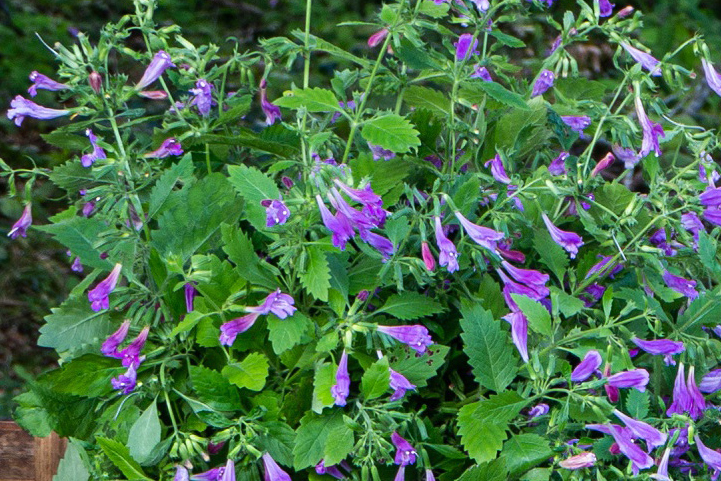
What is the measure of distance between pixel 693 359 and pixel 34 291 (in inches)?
106

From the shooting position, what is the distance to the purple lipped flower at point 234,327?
3.50 ft

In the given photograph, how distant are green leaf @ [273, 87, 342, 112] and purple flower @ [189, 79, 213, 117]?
0.16 metres

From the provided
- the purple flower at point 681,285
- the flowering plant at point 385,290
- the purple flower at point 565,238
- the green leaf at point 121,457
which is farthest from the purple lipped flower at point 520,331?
the green leaf at point 121,457

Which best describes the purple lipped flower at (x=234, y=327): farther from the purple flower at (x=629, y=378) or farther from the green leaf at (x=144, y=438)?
the purple flower at (x=629, y=378)

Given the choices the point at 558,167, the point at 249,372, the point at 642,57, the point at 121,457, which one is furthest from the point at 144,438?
the point at 642,57

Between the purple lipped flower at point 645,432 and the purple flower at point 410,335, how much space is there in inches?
8.6

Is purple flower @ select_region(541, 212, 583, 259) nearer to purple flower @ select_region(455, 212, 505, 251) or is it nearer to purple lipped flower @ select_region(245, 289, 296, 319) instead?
purple flower @ select_region(455, 212, 505, 251)

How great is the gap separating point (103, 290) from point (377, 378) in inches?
13.7

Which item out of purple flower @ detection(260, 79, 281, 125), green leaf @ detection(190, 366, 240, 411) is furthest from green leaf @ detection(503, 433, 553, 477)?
purple flower @ detection(260, 79, 281, 125)

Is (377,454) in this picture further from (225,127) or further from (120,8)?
(120,8)

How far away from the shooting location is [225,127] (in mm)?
1305

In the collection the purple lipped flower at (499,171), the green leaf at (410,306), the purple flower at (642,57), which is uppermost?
the purple flower at (642,57)

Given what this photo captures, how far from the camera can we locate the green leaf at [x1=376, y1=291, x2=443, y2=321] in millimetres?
1094

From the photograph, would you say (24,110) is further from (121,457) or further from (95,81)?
(121,457)
